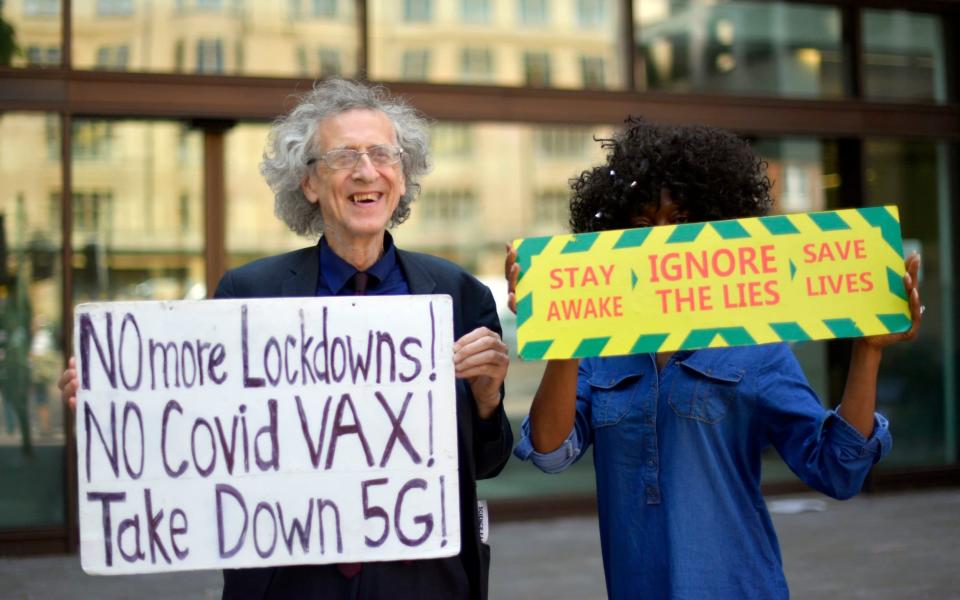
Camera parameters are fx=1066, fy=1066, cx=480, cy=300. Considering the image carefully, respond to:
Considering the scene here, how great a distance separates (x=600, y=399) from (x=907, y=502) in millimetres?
6515

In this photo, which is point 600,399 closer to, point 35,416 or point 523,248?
point 523,248

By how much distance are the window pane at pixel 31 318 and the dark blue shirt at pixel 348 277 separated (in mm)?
4877

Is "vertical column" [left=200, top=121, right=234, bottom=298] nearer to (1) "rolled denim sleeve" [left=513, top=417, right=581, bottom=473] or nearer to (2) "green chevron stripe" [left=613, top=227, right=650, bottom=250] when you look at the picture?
(1) "rolled denim sleeve" [left=513, top=417, right=581, bottom=473]

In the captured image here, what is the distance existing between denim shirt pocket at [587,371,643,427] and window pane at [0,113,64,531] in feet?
17.1

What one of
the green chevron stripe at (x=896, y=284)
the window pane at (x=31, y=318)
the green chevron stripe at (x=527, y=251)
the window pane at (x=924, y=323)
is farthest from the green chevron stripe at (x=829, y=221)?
the window pane at (x=924, y=323)

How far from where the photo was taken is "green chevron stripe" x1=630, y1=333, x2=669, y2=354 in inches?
88.5

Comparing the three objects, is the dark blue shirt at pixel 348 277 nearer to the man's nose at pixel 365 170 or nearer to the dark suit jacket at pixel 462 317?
the dark suit jacket at pixel 462 317

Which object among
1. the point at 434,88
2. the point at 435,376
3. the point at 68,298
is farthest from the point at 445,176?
the point at 435,376

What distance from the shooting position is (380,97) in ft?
8.94

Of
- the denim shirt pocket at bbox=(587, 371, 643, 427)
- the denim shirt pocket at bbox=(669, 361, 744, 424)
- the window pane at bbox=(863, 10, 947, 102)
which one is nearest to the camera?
the denim shirt pocket at bbox=(669, 361, 744, 424)

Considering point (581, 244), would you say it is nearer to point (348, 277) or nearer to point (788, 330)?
point (788, 330)

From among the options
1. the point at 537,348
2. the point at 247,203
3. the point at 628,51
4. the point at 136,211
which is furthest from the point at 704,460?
the point at 628,51

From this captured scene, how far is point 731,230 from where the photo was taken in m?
2.27

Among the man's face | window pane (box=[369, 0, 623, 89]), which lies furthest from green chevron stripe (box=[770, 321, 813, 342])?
window pane (box=[369, 0, 623, 89])
